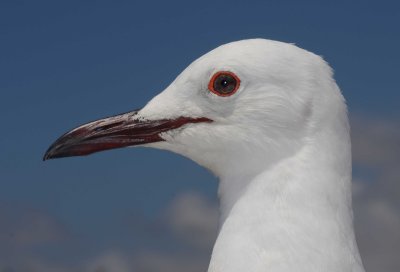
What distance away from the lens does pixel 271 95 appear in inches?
334

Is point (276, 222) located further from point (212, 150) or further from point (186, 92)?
point (186, 92)

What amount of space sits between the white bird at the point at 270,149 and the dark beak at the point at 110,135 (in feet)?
0.35

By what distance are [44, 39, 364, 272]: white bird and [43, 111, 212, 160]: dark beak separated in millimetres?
107

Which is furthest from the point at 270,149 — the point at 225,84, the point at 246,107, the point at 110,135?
the point at 110,135

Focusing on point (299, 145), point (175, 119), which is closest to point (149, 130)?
point (175, 119)

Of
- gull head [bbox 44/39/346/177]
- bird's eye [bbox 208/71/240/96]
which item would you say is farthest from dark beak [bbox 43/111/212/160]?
bird's eye [bbox 208/71/240/96]

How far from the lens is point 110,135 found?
922cm

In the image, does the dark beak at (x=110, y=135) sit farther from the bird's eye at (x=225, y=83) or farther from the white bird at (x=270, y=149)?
the bird's eye at (x=225, y=83)

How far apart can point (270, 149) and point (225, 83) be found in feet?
2.51

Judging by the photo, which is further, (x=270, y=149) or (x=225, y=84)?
(x=225, y=84)

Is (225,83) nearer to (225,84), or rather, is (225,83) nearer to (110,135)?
(225,84)

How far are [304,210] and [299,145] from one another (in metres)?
0.61

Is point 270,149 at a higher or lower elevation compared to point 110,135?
lower

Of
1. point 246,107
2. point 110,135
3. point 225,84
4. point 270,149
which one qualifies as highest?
point 225,84
